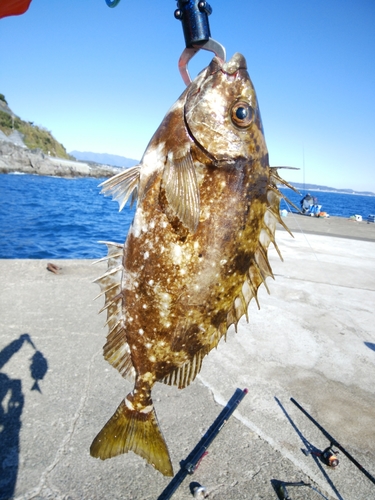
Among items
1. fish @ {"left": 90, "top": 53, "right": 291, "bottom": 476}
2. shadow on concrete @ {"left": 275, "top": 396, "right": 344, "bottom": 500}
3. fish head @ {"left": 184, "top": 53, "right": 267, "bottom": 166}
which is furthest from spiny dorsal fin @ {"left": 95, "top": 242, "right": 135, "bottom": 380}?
shadow on concrete @ {"left": 275, "top": 396, "right": 344, "bottom": 500}

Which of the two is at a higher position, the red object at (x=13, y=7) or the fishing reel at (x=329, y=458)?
the red object at (x=13, y=7)

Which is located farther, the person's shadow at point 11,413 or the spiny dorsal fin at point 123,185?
the person's shadow at point 11,413

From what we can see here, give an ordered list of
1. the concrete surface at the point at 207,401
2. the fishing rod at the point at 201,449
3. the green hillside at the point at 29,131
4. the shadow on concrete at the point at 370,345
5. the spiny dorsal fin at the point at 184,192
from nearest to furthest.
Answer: the spiny dorsal fin at the point at 184,192, the fishing rod at the point at 201,449, the concrete surface at the point at 207,401, the shadow on concrete at the point at 370,345, the green hillside at the point at 29,131

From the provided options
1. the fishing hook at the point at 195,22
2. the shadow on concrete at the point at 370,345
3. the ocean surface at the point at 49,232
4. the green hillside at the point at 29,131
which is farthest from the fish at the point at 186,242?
the green hillside at the point at 29,131

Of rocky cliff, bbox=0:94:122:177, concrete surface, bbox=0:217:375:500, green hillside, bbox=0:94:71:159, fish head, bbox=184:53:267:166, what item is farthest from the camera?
green hillside, bbox=0:94:71:159

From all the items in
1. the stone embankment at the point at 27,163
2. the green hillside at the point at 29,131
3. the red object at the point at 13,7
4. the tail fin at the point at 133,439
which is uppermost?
the green hillside at the point at 29,131

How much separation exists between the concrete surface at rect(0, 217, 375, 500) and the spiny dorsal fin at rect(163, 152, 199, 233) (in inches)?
112

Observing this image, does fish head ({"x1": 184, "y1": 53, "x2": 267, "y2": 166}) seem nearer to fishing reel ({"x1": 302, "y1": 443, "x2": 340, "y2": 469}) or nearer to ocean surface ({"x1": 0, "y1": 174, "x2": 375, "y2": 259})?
fishing reel ({"x1": 302, "y1": 443, "x2": 340, "y2": 469})

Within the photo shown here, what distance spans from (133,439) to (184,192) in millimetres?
1750

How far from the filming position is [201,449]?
365 centimetres

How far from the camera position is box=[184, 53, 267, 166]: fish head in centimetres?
217

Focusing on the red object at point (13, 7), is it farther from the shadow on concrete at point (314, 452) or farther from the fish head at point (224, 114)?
the shadow on concrete at point (314, 452)

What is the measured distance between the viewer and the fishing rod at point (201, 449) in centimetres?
324

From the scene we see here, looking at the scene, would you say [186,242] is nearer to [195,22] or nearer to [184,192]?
[184,192]
